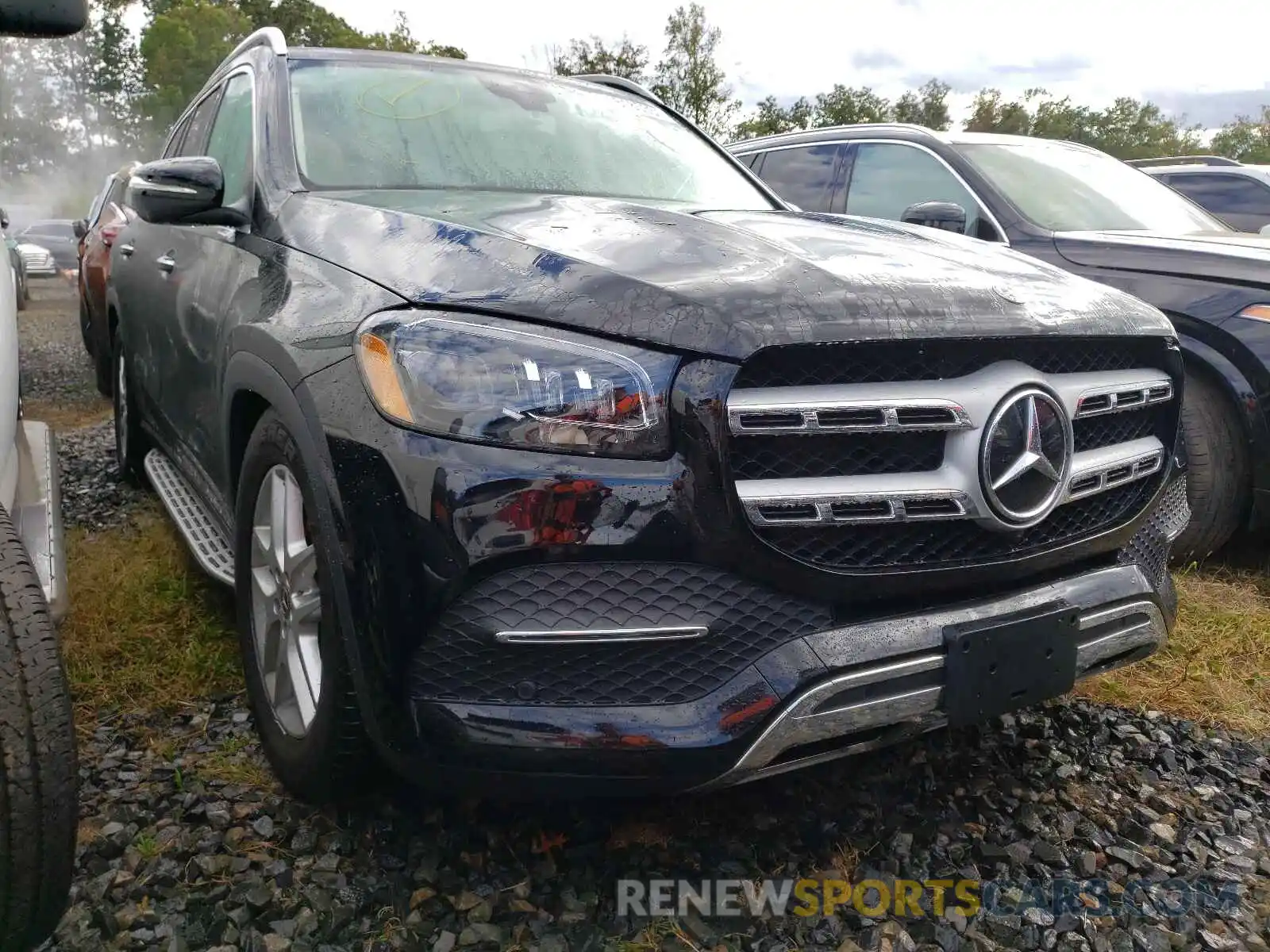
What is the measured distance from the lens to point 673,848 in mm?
1926

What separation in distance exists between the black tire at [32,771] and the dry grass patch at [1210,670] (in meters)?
2.12

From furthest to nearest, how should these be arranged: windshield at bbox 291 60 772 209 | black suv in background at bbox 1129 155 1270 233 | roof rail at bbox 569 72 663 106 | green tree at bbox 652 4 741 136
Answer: green tree at bbox 652 4 741 136
black suv in background at bbox 1129 155 1270 233
roof rail at bbox 569 72 663 106
windshield at bbox 291 60 772 209

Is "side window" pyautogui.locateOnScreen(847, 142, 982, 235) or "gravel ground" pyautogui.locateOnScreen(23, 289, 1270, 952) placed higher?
"side window" pyautogui.locateOnScreen(847, 142, 982, 235)

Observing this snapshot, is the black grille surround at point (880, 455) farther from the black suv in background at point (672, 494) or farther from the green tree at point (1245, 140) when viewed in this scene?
the green tree at point (1245, 140)

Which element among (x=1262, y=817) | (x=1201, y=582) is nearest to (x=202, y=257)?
(x=1262, y=817)

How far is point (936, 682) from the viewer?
162 centimetres

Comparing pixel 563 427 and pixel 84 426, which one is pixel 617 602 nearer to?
pixel 563 427

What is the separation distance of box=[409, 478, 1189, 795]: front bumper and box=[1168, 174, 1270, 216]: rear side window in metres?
7.49

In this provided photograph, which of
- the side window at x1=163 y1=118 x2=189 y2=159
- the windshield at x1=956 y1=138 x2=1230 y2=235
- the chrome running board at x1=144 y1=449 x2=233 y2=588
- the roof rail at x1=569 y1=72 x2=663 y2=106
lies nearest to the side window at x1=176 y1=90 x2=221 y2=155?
the side window at x1=163 y1=118 x2=189 y2=159

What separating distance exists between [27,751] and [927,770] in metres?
1.75

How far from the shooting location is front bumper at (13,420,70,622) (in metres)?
2.05

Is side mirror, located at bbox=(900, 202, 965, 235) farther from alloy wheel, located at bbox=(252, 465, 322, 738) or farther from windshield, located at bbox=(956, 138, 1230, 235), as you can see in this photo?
alloy wheel, located at bbox=(252, 465, 322, 738)

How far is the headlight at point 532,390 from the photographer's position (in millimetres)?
1503

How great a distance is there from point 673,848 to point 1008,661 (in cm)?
73
